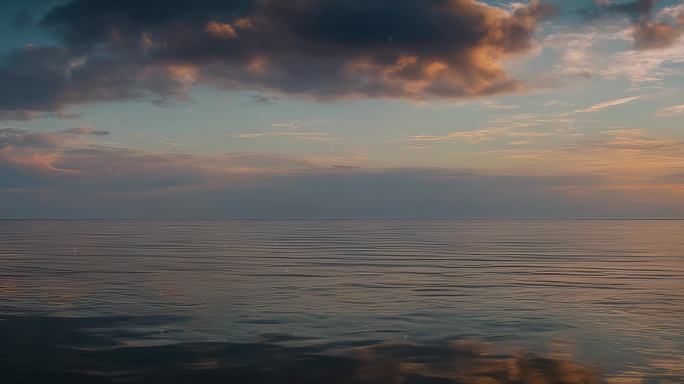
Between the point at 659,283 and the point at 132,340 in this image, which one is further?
the point at 659,283

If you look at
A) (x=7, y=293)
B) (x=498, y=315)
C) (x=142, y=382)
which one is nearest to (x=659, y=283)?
(x=498, y=315)

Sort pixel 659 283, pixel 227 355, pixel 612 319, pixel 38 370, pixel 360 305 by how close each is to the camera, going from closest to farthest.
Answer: pixel 38 370 → pixel 227 355 → pixel 612 319 → pixel 360 305 → pixel 659 283

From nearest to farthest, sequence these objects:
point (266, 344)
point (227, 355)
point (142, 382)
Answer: point (142, 382) → point (227, 355) → point (266, 344)

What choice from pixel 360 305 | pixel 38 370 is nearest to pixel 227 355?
pixel 38 370

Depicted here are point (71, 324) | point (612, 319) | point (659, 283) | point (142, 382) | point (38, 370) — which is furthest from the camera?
point (659, 283)

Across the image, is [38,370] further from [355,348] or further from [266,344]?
[355,348]

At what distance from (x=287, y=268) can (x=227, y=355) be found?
22.6 m

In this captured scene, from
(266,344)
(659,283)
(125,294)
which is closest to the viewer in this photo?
(266,344)

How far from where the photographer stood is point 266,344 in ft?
50.3

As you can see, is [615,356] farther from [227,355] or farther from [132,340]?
[132,340]

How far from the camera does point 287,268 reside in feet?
120

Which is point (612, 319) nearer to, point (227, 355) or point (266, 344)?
point (266, 344)

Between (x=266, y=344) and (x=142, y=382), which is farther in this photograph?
(x=266, y=344)

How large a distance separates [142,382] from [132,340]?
4081mm
